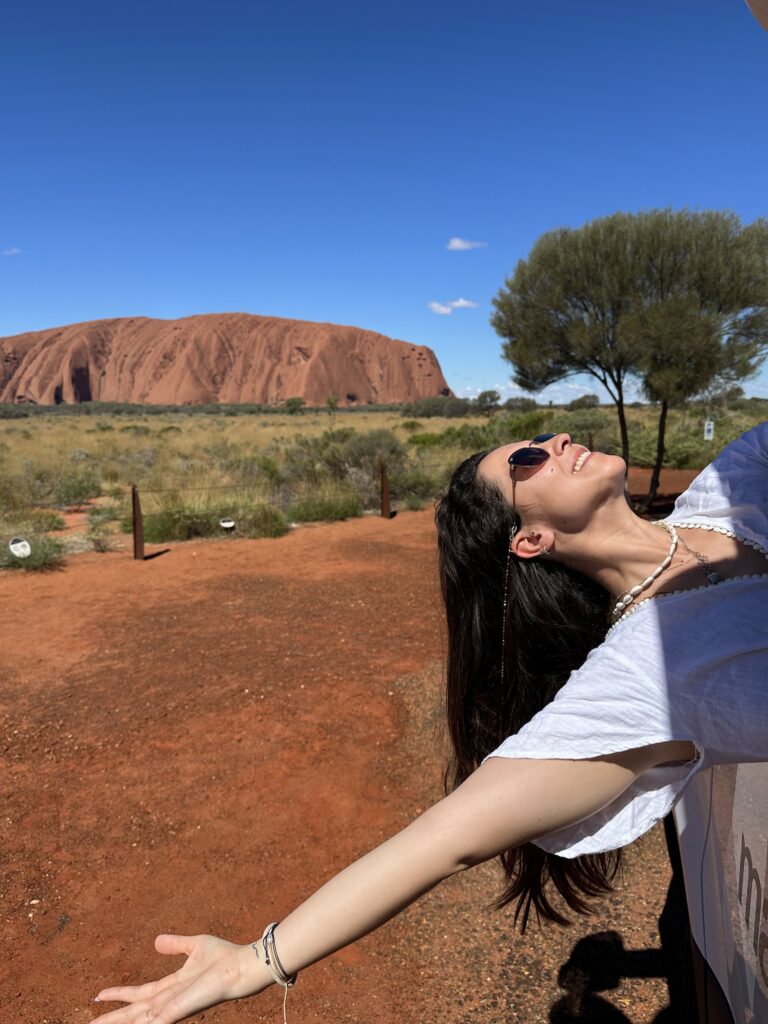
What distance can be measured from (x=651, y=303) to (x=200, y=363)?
101m

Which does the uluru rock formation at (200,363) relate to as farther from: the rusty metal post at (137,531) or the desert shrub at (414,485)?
the rusty metal post at (137,531)

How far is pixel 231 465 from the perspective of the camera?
17.0 metres

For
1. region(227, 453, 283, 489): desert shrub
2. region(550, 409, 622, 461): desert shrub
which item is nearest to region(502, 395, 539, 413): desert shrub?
region(550, 409, 622, 461): desert shrub

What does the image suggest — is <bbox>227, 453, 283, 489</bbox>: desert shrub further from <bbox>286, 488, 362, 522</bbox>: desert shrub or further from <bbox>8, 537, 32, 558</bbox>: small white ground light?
<bbox>8, 537, 32, 558</bbox>: small white ground light

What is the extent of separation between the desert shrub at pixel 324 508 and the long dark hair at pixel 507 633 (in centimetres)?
1051

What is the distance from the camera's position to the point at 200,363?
350 feet

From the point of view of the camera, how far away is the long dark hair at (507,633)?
1.62 meters

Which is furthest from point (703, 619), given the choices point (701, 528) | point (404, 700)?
point (404, 700)

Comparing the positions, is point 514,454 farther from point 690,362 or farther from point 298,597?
point 690,362

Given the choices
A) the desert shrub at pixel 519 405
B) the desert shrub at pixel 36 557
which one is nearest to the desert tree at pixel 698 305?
the desert shrub at pixel 36 557

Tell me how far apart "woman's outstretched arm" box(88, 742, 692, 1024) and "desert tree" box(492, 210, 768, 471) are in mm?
11990

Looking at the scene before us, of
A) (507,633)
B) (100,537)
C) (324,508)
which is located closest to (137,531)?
(100,537)

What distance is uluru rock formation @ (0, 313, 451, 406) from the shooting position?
105 metres

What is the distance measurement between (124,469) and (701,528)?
1867 cm
